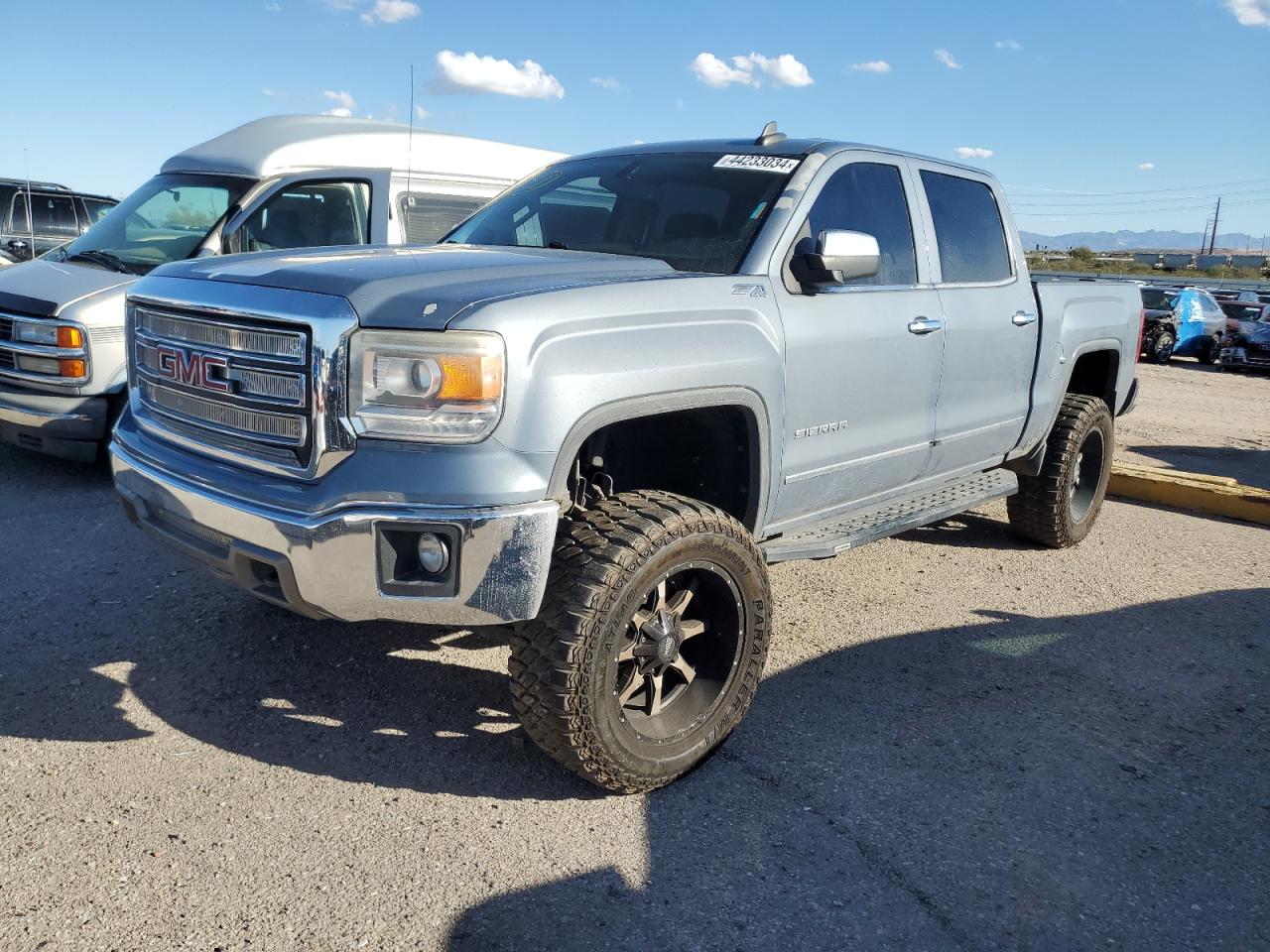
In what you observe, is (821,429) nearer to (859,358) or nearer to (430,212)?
(859,358)

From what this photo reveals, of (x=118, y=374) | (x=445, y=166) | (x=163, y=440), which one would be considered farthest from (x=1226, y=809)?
(x=445, y=166)

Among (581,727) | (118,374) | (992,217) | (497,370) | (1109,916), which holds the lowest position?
(1109,916)

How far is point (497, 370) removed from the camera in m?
2.74

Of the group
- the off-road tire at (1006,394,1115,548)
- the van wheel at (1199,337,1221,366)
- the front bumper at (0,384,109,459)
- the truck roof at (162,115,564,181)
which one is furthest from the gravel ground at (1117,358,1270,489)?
the front bumper at (0,384,109,459)

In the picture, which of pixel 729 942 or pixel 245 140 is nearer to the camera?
pixel 729 942

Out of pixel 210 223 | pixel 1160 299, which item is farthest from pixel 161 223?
pixel 1160 299

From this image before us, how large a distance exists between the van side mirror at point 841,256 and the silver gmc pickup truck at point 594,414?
1 cm

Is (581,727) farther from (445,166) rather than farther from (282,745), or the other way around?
(445,166)

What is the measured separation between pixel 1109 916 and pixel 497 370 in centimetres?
216

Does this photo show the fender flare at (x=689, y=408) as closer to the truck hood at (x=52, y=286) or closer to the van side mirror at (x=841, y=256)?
the van side mirror at (x=841, y=256)

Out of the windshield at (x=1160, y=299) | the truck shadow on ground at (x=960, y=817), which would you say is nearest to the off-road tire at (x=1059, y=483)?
the truck shadow on ground at (x=960, y=817)

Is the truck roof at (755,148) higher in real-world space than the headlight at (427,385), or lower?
higher

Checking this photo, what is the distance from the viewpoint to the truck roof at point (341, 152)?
754 centimetres

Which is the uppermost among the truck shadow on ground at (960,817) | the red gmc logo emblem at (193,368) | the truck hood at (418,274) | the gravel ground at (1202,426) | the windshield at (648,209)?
the windshield at (648,209)
